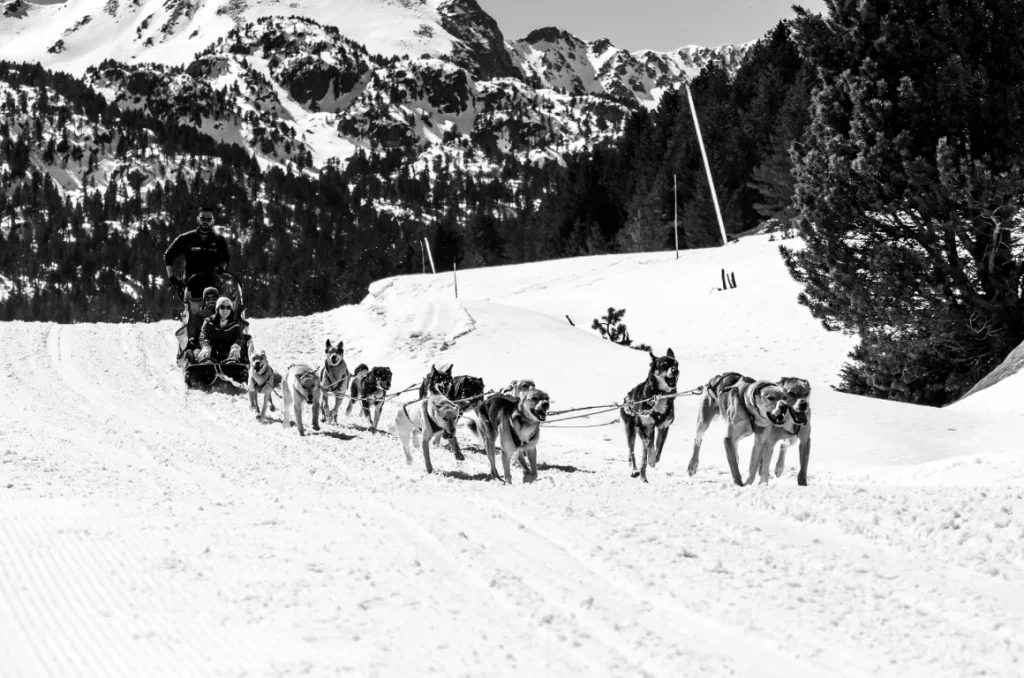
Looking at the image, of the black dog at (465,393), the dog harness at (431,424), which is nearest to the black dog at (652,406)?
the black dog at (465,393)

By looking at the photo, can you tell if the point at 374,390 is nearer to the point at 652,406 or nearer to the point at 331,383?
the point at 331,383

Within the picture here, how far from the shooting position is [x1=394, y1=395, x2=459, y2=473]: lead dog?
10086mm

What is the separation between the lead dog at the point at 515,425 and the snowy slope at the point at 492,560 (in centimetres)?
38

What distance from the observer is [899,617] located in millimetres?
4789

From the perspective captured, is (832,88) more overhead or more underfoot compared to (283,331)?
more overhead

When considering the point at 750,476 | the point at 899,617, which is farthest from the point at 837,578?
the point at 750,476

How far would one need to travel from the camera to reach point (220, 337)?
59.5 ft

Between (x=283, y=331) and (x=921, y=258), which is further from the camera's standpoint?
(x=283, y=331)

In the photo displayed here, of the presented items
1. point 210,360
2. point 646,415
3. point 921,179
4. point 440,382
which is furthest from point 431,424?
point 921,179

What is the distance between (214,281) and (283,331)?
606cm

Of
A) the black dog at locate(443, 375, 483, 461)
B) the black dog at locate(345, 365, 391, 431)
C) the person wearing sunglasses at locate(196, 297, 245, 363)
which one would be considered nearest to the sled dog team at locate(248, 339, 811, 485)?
the black dog at locate(443, 375, 483, 461)

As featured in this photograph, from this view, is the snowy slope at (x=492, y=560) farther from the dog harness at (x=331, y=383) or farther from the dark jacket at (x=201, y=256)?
the dark jacket at (x=201, y=256)

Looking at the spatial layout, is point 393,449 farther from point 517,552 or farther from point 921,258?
point 921,258

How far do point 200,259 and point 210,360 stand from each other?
7.28 feet
